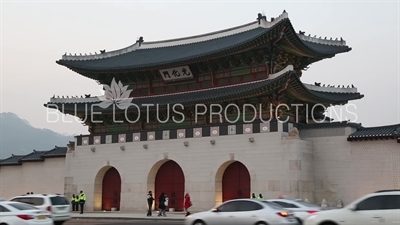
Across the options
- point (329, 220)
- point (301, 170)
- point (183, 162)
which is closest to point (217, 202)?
point (183, 162)

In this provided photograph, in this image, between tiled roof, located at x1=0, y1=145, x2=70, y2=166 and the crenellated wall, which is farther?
tiled roof, located at x1=0, y1=145, x2=70, y2=166

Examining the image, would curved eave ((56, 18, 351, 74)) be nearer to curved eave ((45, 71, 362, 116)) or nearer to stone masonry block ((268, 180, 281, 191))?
curved eave ((45, 71, 362, 116))

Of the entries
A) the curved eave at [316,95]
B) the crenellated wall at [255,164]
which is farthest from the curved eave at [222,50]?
the crenellated wall at [255,164]

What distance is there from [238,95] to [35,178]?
18.3 m

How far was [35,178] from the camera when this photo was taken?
1563 inches

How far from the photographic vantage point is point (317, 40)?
37.2 metres

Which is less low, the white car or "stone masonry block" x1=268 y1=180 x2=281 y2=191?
"stone masonry block" x1=268 y1=180 x2=281 y2=191

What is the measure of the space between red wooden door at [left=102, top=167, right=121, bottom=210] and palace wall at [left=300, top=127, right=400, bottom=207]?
1344 cm

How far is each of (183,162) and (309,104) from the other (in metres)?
8.70

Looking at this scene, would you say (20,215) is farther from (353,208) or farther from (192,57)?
(192,57)

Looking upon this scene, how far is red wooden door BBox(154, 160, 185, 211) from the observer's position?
110ft

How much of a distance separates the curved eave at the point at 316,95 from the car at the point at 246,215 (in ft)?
44.1

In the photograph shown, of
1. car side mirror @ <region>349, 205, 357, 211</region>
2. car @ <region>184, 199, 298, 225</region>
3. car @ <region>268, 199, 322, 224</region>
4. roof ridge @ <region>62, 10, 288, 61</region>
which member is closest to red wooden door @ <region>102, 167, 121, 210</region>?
roof ridge @ <region>62, 10, 288, 61</region>

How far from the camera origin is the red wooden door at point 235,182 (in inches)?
1228
